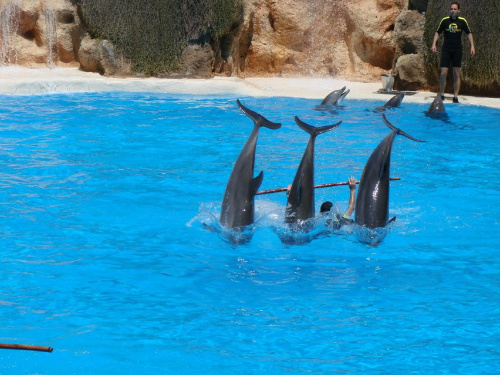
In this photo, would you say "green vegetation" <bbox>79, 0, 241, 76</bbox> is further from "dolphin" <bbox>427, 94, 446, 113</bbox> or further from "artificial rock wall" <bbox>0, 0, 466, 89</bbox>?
"dolphin" <bbox>427, 94, 446, 113</bbox>

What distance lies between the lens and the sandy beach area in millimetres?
14633

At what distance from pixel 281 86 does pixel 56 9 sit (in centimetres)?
599

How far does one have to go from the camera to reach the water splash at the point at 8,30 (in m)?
17.9

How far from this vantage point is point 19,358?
171 inches

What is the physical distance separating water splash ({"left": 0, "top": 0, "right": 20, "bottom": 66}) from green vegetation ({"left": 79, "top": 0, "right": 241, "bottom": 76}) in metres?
2.00

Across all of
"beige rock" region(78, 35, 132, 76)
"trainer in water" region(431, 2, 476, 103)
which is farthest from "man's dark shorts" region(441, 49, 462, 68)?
"beige rock" region(78, 35, 132, 76)

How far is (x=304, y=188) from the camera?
19.8 feet

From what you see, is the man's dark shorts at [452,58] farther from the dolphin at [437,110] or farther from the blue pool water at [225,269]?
the blue pool water at [225,269]

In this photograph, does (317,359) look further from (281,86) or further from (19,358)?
(281,86)

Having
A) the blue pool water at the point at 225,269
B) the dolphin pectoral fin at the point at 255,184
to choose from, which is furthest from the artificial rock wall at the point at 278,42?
the dolphin pectoral fin at the point at 255,184

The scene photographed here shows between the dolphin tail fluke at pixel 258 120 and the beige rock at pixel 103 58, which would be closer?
the dolphin tail fluke at pixel 258 120

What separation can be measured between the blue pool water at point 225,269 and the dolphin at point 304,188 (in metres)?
0.31

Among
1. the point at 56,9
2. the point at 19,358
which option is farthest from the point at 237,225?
the point at 56,9

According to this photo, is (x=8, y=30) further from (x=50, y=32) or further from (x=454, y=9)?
(x=454, y=9)
